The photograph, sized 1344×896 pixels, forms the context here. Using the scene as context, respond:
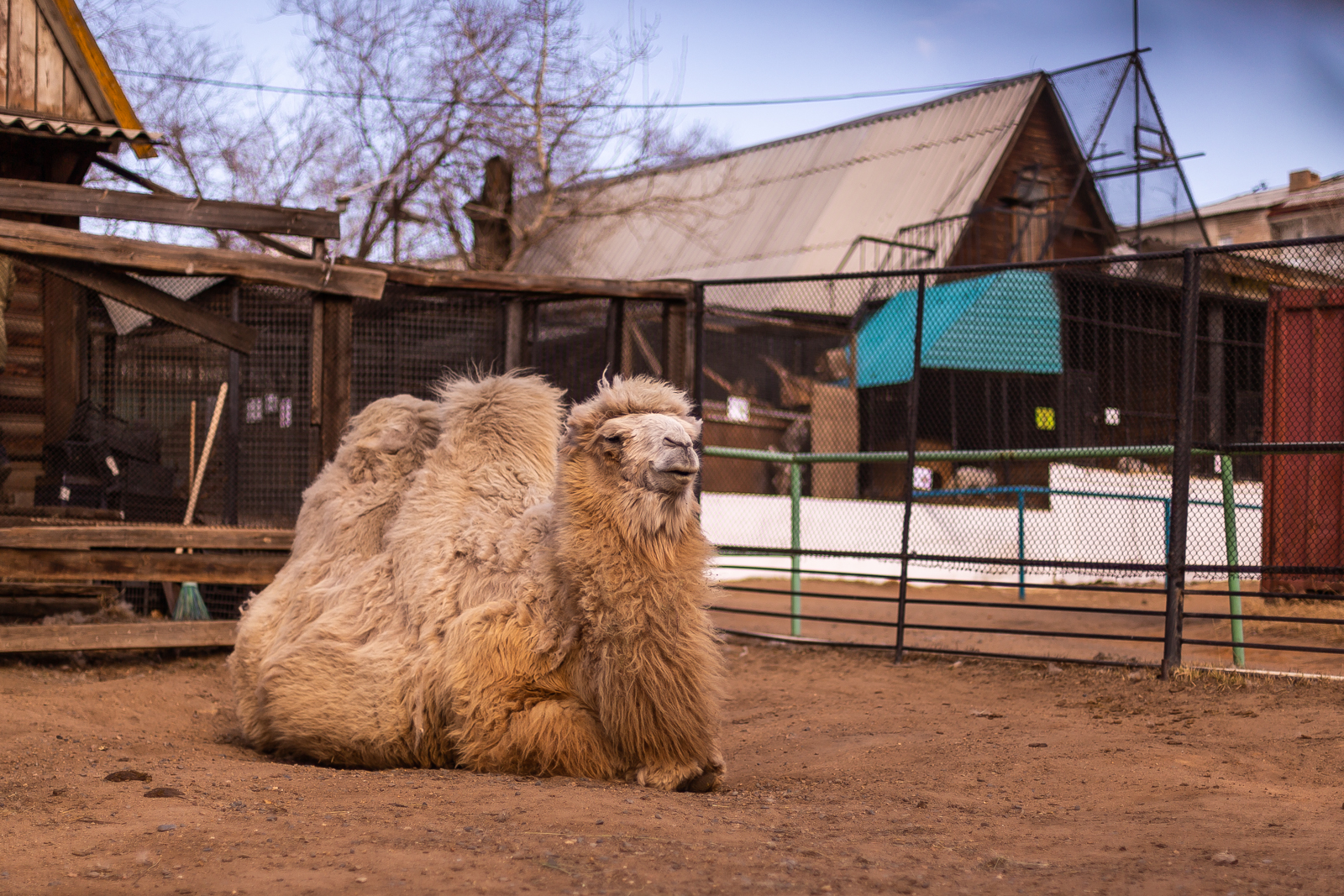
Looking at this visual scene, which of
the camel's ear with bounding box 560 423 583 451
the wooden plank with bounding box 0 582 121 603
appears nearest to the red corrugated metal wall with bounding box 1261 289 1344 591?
the camel's ear with bounding box 560 423 583 451

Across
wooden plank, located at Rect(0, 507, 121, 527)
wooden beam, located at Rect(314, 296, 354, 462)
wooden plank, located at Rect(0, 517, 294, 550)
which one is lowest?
wooden plank, located at Rect(0, 517, 294, 550)

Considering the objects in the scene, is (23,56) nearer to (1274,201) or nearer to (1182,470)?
(1182,470)

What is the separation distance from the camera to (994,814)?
4.05 metres

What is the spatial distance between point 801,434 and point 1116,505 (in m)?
5.14

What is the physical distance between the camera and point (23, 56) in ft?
34.8

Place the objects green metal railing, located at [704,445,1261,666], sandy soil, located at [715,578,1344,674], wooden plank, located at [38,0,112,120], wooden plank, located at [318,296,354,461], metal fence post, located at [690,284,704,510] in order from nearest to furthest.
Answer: green metal railing, located at [704,445,1261,666]
sandy soil, located at [715,578,1344,674]
wooden plank, located at [318,296,354,461]
metal fence post, located at [690,284,704,510]
wooden plank, located at [38,0,112,120]

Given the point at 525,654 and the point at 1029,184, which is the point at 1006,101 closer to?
the point at 1029,184

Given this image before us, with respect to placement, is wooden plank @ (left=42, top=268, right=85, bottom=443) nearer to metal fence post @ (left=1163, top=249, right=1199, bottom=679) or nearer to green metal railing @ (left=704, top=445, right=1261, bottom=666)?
green metal railing @ (left=704, top=445, right=1261, bottom=666)

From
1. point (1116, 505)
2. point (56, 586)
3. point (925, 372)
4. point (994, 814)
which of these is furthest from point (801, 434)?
point (994, 814)

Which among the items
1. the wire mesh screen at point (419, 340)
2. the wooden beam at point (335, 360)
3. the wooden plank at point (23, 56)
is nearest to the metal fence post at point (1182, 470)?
the wire mesh screen at point (419, 340)

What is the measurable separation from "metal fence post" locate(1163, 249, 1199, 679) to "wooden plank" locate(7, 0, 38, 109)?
10040 mm

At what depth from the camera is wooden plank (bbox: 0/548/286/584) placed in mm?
7512

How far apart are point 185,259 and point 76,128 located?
365 cm

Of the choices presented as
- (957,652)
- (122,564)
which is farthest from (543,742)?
(122,564)
